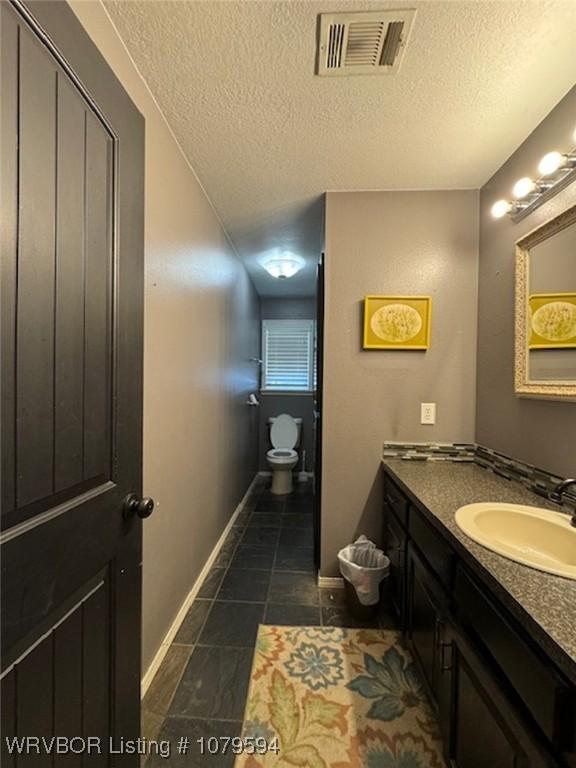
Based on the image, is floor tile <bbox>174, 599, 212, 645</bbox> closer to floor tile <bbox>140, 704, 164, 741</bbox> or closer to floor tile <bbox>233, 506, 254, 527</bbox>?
floor tile <bbox>140, 704, 164, 741</bbox>

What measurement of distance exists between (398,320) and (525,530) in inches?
48.2

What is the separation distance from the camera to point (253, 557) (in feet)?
7.95

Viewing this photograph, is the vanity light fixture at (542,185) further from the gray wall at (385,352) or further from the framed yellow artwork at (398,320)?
the framed yellow artwork at (398,320)

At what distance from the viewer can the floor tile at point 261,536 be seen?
2633mm

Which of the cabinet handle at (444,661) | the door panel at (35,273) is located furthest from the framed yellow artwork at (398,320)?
the door panel at (35,273)

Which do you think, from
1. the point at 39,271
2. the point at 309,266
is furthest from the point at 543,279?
the point at 309,266

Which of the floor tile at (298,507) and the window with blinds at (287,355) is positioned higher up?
the window with blinds at (287,355)

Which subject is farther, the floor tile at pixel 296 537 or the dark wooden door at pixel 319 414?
the floor tile at pixel 296 537

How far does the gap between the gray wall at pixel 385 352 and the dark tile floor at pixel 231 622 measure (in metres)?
0.38

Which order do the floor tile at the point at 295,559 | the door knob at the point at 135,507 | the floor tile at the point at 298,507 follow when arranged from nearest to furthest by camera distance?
the door knob at the point at 135,507
the floor tile at the point at 295,559
the floor tile at the point at 298,507

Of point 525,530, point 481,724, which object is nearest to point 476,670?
point 481,724

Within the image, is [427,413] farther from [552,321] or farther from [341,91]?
[341,91]

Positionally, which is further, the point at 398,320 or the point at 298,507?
the point at 298,507

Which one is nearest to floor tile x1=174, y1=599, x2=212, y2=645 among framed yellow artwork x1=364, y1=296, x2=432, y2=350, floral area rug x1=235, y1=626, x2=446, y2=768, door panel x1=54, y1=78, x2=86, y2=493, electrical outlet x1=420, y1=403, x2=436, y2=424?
floral area rug x1=235, y1=626, x2=446, y2=768
